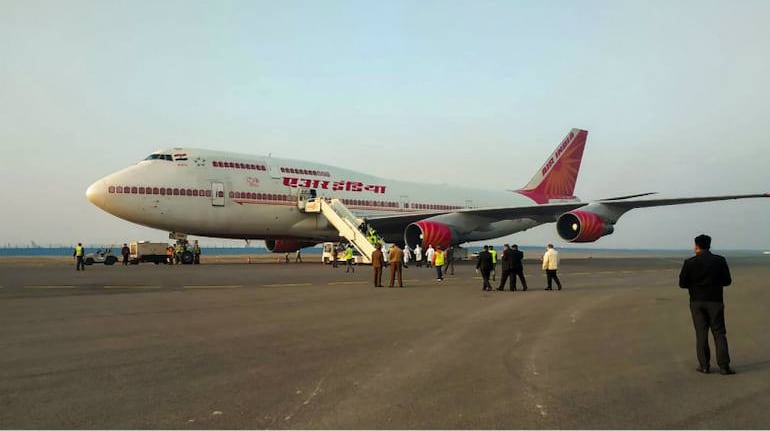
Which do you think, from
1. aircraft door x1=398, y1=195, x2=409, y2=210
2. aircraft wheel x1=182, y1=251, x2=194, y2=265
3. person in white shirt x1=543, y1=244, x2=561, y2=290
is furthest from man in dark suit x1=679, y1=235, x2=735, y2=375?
aircraft door x1=398, y1=195, x2=409, y2=210

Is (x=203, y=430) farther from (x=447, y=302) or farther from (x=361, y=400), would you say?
(x=447, y=302)

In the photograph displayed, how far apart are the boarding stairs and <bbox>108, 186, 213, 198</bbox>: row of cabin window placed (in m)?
5.51

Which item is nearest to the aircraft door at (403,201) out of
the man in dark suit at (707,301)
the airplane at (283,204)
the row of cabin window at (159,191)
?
the airplane at (283,204)

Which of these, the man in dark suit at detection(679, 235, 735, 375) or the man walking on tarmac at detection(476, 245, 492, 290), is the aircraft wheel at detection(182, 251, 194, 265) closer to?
the man walking on tarmac at detection(476, 245, 492, 290)

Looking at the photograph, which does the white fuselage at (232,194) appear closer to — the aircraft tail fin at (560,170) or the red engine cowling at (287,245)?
the red engine cowling at (287,245)

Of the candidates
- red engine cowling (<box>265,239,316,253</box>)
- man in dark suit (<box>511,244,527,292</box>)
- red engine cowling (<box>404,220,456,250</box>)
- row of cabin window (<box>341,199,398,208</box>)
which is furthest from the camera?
red engine cowling (<box>265,239,316,253</box>)

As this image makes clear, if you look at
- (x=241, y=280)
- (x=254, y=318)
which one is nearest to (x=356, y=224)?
(x=241, y=280)

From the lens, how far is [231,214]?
2775 cm

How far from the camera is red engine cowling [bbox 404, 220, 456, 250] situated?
1120 inches

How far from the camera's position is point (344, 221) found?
28.3 meters

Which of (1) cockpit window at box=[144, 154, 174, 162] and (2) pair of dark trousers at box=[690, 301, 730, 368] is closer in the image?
(2) pair of dark trousers at box=[690, 301, 730, 368]

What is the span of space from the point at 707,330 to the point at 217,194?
24.1m

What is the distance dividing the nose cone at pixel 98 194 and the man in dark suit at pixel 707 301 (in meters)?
24.5

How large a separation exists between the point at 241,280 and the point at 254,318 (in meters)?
9.28
